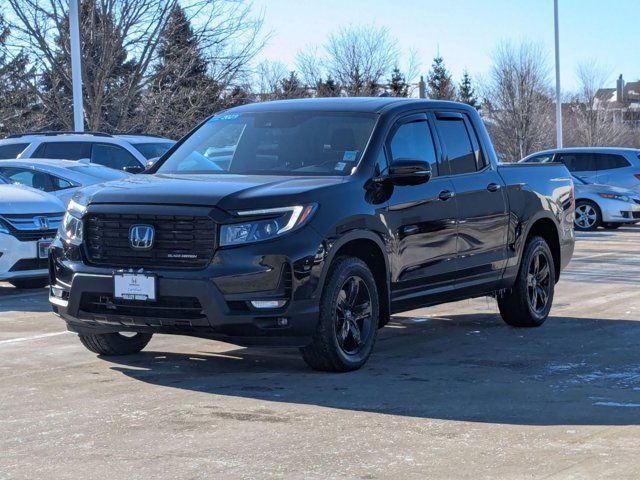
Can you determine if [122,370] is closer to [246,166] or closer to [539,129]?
[246,166]

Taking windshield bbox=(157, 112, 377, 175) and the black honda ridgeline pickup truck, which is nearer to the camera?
the black honda ridgeline pickup truck

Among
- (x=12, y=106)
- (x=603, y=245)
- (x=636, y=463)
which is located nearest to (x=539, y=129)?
(x=12, y=106)

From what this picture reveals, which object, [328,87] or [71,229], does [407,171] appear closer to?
[71,229]

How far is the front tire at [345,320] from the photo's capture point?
284 inches

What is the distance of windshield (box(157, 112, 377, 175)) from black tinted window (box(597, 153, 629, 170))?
1791 cm

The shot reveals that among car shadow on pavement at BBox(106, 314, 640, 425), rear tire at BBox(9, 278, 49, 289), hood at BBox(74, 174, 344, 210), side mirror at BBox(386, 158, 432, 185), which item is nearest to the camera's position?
car shadow on pavement at BBox(106, 314, 640, 425)

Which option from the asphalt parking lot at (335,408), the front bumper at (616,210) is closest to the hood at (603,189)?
the front bumper at (616,210)

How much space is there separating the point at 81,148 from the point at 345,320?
11.7 meters

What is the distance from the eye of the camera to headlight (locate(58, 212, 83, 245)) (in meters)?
7.41

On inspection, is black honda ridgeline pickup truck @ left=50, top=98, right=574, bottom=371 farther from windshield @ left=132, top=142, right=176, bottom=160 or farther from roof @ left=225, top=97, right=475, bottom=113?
windshield @ left=132, top=142, right=176, bottom=160

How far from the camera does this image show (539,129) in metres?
82.2

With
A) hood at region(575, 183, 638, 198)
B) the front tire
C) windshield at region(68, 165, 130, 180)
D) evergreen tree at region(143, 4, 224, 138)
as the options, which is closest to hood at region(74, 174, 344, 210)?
the front tire

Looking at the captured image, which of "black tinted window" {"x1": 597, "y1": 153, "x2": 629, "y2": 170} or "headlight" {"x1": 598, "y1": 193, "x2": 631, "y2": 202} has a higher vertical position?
"black tinted window" {"x1": 597, "y1": 153, "x2": 629, "y2": 170}

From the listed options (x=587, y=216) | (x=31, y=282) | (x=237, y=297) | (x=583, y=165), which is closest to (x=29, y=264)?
(x=31, y=282)
